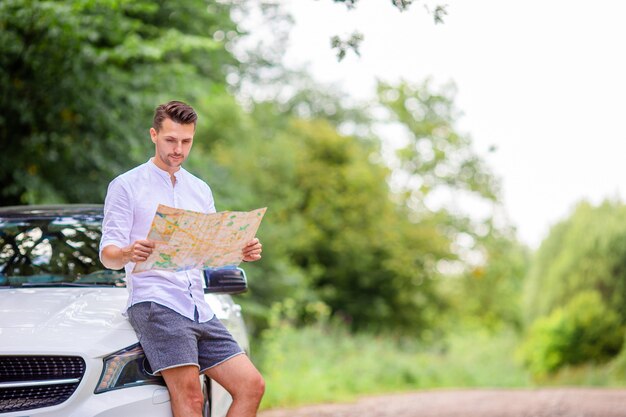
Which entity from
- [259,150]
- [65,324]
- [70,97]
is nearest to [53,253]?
[65,324]

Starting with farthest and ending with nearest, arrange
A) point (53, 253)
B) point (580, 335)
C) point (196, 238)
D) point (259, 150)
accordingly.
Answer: point (259, 150) < point (580, 335) < point (53, 253) < point (196, 238)

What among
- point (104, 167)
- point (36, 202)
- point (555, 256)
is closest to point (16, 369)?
point (36, 202)

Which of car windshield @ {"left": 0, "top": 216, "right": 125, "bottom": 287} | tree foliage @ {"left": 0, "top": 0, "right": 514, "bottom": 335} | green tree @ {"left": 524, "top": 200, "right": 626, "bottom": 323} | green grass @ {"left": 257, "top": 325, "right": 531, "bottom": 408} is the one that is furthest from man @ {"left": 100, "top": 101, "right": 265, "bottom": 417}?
green tree @ {"left": 524, "top": 200, "right": 626, "bottom": 323}

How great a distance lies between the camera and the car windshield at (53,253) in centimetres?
535

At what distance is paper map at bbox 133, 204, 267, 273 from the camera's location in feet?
12.9

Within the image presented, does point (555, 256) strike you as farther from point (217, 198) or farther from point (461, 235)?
point (217, 198)

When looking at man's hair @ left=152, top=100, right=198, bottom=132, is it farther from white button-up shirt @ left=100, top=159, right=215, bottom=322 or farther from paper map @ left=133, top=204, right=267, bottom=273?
paper map @ left=133, top=204, right=267, bottom=273

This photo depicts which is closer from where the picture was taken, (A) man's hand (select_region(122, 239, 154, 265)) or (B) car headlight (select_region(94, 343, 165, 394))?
(A) man's hand (select_region(122, 239, 154, 265))

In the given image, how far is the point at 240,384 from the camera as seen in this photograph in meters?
4.24

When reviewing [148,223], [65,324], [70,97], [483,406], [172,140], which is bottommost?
[483,406]

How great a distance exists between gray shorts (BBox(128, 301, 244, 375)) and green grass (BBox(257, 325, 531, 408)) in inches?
285

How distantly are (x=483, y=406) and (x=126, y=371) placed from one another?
7.41 meters

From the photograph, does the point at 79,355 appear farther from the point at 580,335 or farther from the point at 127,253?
the point at 580,335

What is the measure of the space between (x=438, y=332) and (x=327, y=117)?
39.5 feet
